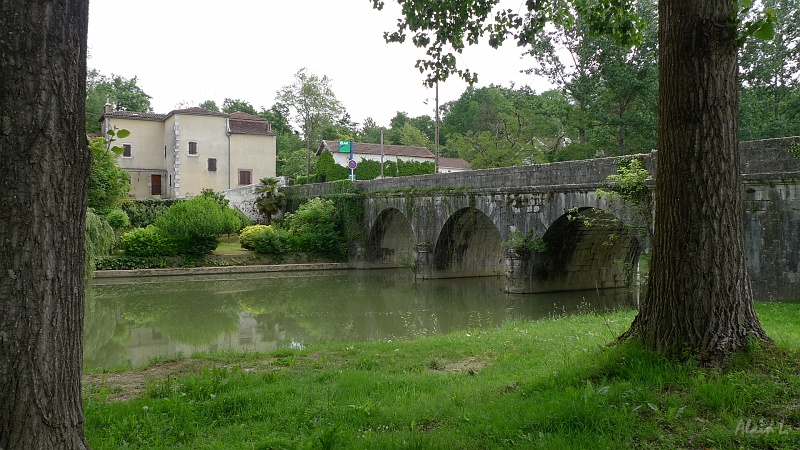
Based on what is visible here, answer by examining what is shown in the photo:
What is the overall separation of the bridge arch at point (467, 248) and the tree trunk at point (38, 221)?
1691 centimetres

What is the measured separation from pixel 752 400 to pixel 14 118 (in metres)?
3.95

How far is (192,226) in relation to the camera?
2297cm

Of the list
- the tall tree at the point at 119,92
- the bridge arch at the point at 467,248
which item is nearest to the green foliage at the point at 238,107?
the tall tree at the point at 119,92

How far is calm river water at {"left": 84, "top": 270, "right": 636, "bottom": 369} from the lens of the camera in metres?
10.6

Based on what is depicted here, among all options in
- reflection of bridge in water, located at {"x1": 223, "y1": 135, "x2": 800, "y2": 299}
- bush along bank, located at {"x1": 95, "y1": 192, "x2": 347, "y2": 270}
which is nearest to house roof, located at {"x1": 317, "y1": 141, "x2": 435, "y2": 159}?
reflection of bridge in water, located at {"x1": 223, "y1": 135, "x2": 800, "y2": 299}

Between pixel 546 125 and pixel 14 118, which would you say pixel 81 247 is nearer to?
pixel 14 118

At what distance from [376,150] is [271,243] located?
65.8 feet

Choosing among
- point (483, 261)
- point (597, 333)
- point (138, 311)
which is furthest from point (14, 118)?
point (483, 261)

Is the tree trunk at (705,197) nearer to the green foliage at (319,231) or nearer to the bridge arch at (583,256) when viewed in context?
the bridge arch at (583,256)

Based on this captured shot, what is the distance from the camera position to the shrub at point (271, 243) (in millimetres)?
24594

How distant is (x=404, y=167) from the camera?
118 feet

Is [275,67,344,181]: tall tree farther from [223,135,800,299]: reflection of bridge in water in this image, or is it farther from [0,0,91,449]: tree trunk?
[0,0,91,449]: tree trunk

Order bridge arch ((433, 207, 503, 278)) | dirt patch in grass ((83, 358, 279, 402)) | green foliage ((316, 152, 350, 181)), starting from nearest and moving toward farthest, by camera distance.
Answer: dirt patch in grass ((83, 358, 279, 402)) → bridge arch ((433, 207, 503, 278)) → green foliage ((316, 152, 350, 181))

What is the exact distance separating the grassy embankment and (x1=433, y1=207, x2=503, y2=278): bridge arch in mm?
14512
